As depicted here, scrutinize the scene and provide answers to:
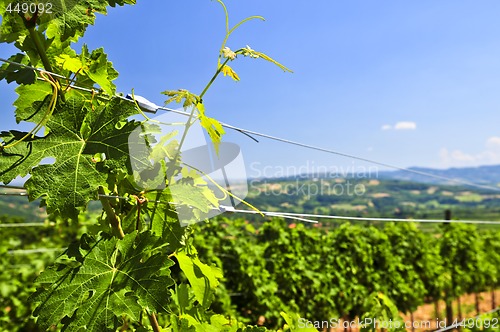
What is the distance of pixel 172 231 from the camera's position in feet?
4.14

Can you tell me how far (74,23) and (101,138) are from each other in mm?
278

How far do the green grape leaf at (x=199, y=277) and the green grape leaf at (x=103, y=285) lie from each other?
0.24 metres

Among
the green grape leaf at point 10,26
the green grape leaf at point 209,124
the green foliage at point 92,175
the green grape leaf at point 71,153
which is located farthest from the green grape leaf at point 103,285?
the green grape leaf at point 10,26

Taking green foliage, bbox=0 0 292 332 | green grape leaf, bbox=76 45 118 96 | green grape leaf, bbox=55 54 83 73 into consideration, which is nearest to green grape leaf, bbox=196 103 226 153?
green foliage, bbox=0 0 292 332

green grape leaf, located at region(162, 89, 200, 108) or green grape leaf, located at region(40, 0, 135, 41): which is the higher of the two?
green grape leaf, located at region(40, 0, 135, 41)

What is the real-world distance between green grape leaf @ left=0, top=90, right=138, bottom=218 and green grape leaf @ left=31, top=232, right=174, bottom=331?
0.52ft

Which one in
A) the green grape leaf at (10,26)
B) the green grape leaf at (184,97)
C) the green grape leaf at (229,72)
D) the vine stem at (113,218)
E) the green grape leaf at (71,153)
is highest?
the green grape leaf at (10,26)

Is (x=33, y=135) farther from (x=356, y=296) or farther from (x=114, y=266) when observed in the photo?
(x=356, y=296)

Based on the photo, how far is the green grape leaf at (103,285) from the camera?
3.48ft

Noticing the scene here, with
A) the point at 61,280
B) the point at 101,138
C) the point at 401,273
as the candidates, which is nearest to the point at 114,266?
the point at 61,280

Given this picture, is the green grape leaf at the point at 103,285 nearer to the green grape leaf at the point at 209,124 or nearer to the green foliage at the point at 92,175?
the green foliage at the point at 92,175

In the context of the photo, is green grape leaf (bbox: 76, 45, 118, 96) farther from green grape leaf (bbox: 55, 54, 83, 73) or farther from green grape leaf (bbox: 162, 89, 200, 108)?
green grape leaf (bbox: 162, 89, 200, 108)

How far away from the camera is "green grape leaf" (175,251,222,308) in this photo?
1381mm

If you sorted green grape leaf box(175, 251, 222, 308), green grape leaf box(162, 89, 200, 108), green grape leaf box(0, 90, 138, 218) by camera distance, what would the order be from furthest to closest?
green grape leaf box(175, 251, 222, 308), green grape leaf box(162, 89, 200, 108), green grape leaf box(0, 90, 138, 218)
